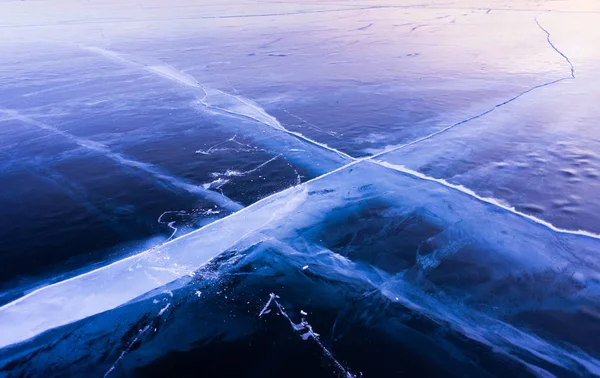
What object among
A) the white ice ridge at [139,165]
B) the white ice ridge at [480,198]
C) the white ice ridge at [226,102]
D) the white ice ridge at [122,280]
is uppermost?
the white ice ridge at [226,102]

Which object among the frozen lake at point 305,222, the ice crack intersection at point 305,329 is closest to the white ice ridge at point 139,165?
the frozen lake at point 305,222

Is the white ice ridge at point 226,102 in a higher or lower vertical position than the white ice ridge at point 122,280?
higher

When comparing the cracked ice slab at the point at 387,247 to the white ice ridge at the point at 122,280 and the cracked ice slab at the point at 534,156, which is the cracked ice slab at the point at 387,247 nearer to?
the white ice ridge at the point at 122,280

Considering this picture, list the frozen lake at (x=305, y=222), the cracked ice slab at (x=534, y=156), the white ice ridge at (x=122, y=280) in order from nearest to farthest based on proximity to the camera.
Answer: the frozen lake at (x=305, y=222)
the white ice ridge at (x=122, y=280)
the cracked ice slab at (x=534, y=156)

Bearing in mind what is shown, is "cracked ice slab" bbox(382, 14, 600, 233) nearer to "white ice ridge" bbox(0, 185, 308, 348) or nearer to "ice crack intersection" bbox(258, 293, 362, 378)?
"white ice ridge" bbox(0, 185, 308, 348)

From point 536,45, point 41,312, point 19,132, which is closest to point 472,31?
point 536,45

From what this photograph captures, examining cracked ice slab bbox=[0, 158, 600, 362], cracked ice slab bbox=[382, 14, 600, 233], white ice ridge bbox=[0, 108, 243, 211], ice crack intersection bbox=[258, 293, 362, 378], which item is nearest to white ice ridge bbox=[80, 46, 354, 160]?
cracked ice slab bbox=[0, 158, 600, 362]

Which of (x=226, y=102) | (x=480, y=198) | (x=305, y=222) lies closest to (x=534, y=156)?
(x=480, y=198)

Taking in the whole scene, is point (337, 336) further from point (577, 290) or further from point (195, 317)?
point (577, 290)
